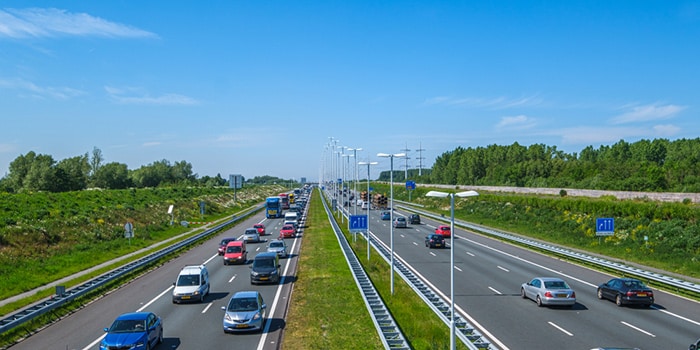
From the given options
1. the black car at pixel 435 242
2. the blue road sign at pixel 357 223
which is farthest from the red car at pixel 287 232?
the blue road sign at pixel 357 223

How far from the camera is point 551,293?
90.0 ft

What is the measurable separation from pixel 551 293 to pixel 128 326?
788 inches

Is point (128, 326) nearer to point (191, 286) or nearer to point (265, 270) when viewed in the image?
point (191, 286)

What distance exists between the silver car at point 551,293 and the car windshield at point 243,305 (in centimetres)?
1478

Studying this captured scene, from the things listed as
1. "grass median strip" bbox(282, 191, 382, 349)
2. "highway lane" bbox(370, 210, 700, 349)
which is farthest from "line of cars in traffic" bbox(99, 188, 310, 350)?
"highway lane" bbox(370, 210, 700, 349)

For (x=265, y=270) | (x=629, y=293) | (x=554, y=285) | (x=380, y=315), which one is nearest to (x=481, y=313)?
(x=554, y=285)

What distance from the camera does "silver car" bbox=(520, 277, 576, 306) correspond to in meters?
27.3

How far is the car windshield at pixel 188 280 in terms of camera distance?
29.2m

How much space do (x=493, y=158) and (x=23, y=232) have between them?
169 metres

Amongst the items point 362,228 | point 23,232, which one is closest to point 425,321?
point 362,228

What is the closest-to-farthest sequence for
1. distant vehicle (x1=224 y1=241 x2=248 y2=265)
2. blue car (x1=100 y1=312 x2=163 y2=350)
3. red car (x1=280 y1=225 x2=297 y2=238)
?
1. blue car (x1=100 y1=312 x2=163 y2=350)
2. distant vehicle (x1=224 y1=241 x2=248 y2=265)
3. red car (x1=280 y1=225 x2=297 y2=238)

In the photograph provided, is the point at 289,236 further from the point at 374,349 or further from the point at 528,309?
the point at 374,349

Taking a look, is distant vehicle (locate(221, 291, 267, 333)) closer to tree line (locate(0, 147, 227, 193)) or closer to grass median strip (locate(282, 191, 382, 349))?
grass median strip (locate(282, 191, 382, 349))

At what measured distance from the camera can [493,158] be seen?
637 ft
